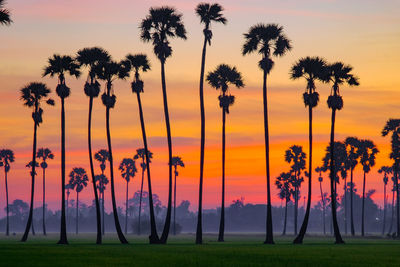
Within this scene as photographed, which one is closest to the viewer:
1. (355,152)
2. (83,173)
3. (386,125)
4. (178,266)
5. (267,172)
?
(178,266)

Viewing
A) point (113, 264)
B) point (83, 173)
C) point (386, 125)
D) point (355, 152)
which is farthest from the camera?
point (83, 173)

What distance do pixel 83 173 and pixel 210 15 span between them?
393ft

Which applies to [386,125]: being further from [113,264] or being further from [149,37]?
[113,264]

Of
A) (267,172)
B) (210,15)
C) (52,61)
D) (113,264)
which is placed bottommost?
(113,264)

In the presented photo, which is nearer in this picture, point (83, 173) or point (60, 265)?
point (60, 265)

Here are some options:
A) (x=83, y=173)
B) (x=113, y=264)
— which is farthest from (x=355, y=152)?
(x=113, y=264)

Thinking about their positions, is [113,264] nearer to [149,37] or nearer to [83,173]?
[149,37]

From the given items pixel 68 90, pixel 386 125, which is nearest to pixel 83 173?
pixel 386 125

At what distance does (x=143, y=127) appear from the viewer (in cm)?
7438

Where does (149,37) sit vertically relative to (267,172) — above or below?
above

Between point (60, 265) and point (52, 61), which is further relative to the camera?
point (52, 61)

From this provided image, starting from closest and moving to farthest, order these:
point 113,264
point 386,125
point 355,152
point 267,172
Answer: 1. point 113,264
2. point 267,172
3. point 386,125
4. point 355,152

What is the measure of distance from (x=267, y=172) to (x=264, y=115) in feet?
20.2

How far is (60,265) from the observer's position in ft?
120
